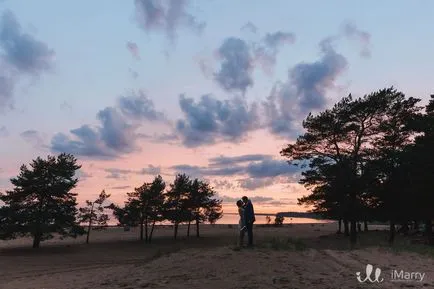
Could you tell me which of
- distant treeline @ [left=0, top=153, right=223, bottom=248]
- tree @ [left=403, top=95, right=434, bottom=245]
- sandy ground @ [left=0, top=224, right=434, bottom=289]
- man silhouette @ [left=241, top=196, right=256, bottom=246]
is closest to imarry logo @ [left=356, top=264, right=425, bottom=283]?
sandy ground @ [left=0, top=224, right=434, bottom=289]

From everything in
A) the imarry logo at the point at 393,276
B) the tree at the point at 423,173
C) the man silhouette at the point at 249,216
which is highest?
the tree at the point at 423,173

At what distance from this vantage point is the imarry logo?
44.4ft

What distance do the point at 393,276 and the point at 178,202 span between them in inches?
1744

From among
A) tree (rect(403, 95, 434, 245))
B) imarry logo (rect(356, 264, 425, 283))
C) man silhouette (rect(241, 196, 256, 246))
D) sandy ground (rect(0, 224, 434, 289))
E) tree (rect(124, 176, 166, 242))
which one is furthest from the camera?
tree (rect(124, 176, 166, 242))

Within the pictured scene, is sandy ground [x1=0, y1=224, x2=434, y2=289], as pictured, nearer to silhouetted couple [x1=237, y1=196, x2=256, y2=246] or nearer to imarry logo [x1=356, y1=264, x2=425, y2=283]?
imarry logo [x1=356, y1=264, x2=425, y2=283]

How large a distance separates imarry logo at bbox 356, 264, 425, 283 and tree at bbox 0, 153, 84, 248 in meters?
36.0

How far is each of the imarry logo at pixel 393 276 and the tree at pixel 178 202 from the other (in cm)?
4226

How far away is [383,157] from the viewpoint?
38.8 m

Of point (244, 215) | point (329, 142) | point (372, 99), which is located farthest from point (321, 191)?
point (244, 215)

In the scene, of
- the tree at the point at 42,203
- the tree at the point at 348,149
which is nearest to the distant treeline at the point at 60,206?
the tree at the point at 42,203

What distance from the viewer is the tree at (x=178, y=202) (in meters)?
55.3

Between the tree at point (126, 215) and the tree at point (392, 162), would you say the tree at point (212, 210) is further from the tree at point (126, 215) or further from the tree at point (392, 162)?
the tree at point (392, 162)

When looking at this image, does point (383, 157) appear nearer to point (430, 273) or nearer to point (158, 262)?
point (430, 273)

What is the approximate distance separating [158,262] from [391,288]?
887 cm
